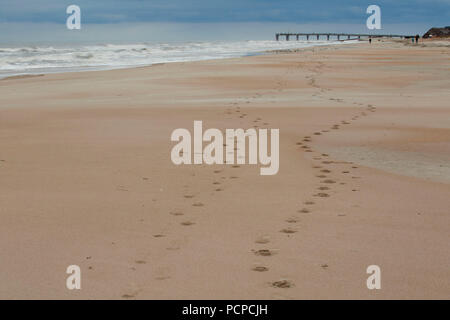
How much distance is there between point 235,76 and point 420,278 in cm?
2127

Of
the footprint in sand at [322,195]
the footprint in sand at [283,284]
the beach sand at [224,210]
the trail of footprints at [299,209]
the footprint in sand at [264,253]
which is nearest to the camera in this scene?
the footprint in sand at [283,284]

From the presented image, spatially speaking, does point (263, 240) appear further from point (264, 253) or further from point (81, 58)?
point (81, 58)

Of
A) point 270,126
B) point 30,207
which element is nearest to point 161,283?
point 30,207

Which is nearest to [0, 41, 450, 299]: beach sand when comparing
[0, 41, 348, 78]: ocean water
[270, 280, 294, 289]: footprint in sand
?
[270, 280, 294, 289]: footprint in sand

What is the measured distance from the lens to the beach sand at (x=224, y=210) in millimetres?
Answer: 4203

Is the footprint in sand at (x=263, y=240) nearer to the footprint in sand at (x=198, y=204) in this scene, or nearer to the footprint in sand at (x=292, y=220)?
the footprint in sand at (x=292, y=220)

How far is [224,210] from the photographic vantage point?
5.95 m

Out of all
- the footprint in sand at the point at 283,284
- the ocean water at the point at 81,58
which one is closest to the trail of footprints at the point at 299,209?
the footprint in sand at the point at 283,284

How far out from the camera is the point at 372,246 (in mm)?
4906

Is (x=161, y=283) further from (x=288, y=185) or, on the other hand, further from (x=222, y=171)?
(x=222, y=171)

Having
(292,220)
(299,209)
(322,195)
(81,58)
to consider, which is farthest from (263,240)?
(81,58)

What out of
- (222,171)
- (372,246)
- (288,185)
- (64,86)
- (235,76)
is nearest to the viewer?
(372,246)

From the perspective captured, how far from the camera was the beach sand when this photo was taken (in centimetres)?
420

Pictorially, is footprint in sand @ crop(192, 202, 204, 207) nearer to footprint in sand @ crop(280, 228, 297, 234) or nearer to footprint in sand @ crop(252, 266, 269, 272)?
footprint in sand @ crop(280, 228, 297, 234)
